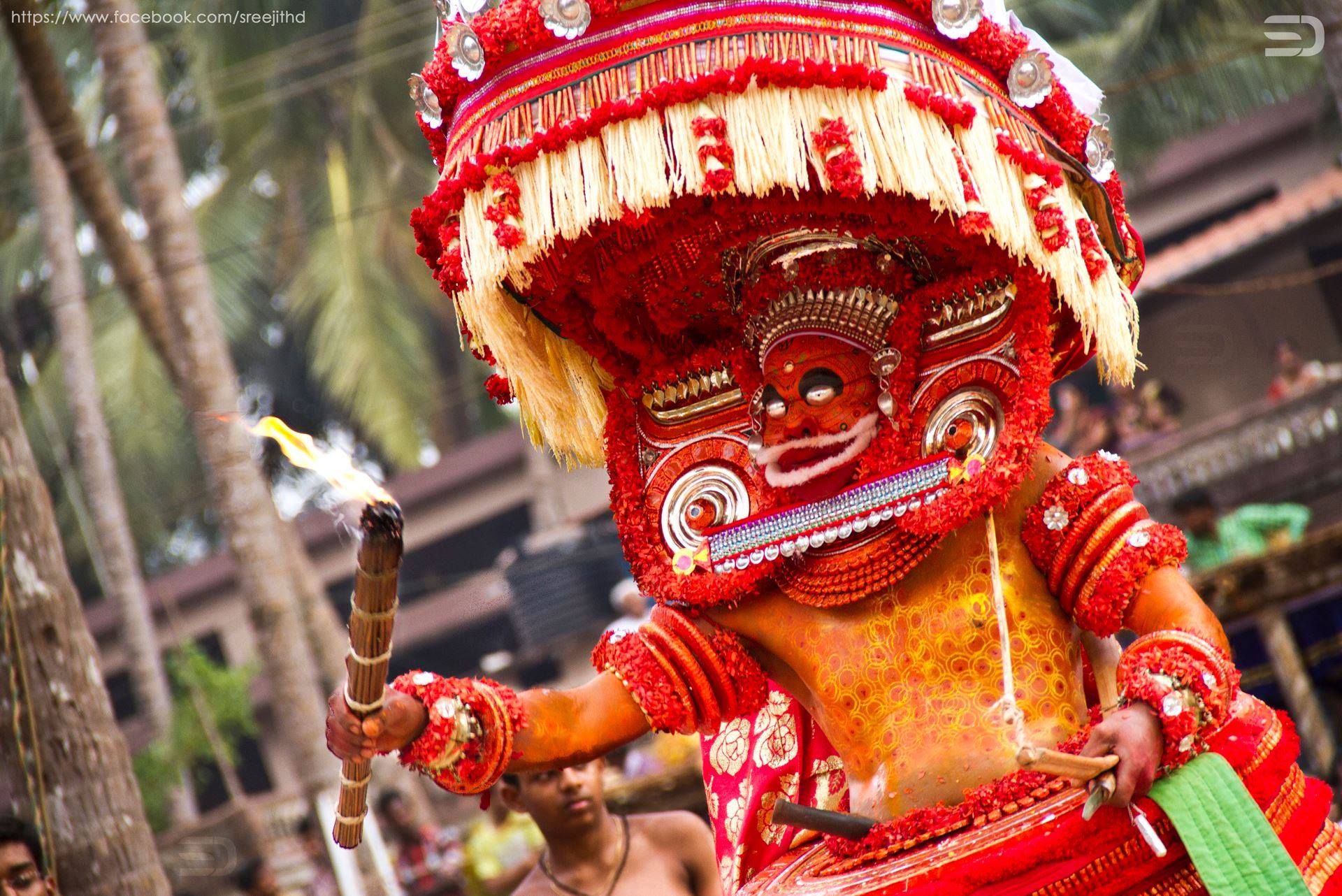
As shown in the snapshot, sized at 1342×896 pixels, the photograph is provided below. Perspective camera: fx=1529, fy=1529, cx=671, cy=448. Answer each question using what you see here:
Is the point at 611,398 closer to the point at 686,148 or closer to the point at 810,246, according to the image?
the point at 810,246

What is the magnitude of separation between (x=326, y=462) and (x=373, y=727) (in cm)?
53

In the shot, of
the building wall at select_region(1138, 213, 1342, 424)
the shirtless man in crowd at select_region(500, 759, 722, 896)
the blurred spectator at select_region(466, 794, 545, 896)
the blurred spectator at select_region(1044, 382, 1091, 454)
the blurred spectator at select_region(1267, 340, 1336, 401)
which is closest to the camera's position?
the shirtless man in crowd at select_region(500, 759, 722, 896)

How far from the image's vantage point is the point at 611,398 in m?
3.49

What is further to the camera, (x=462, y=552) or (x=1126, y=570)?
(x=462, y=552)

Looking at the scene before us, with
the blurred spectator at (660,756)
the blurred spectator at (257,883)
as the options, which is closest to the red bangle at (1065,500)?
the blurred spectator at (660,756)

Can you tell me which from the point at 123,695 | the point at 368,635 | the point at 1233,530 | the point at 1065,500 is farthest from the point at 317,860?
the point at 123,695

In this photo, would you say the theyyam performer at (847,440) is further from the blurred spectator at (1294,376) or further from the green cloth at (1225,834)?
the blurred spectator at (1294,376)

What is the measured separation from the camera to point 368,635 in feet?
8.09

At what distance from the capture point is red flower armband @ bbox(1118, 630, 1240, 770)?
8.68 feet

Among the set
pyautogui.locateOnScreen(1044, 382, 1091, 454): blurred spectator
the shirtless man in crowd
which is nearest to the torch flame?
the shirtless man in crowd

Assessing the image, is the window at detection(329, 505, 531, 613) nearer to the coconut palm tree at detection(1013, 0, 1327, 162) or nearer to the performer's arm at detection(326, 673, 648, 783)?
the coconut palm tree at detection(1013, 0, 1327, 162)

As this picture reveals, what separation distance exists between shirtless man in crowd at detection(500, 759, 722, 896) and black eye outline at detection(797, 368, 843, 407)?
82.7 inches

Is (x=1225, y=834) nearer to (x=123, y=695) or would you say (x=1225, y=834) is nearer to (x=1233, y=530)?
(x=1233, y=530)

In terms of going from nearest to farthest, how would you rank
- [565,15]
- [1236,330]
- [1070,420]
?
[565,15]
[1070,420]
[1236,330]
